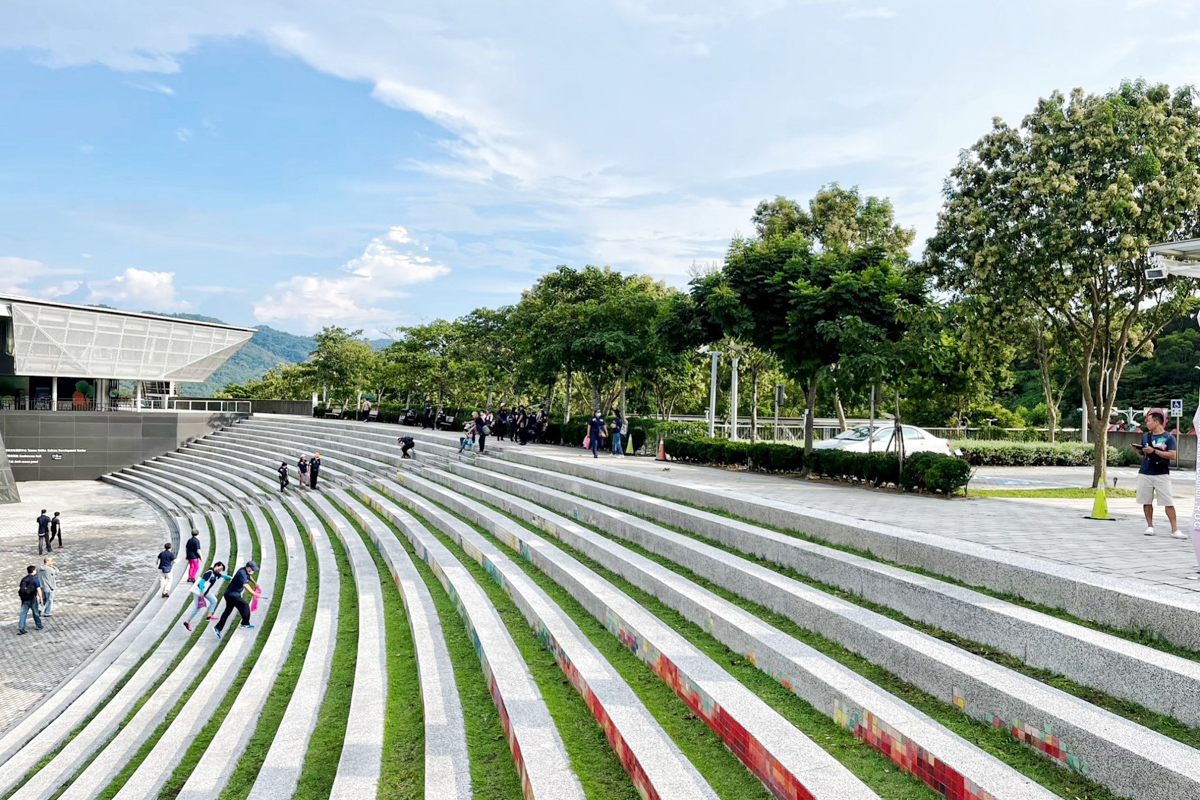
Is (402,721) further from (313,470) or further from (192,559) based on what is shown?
(313,470)

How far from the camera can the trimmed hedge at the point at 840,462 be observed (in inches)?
464

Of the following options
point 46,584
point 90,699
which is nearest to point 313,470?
point 46,584

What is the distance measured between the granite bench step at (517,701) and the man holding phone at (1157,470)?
6211 mm

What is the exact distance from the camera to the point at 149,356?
45500 millimetres

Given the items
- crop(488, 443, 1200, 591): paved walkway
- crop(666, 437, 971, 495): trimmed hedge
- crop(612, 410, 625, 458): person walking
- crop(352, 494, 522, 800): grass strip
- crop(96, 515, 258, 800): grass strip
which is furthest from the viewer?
crop(612, 410, 625, 458): person walking

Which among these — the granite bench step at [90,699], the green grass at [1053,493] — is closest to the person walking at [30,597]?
the granite bench step at [90,699]

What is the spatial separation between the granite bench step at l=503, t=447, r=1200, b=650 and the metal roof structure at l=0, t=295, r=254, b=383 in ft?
148

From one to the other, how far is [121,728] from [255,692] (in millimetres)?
1511

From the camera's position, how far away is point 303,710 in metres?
6.22

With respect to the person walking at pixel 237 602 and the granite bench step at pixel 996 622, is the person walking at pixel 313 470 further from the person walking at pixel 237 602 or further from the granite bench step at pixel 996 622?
the granite bench step at pixel 996 622

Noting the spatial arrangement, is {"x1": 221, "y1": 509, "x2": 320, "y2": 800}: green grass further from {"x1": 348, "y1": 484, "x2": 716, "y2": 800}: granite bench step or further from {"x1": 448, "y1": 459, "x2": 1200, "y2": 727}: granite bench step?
{"x1": 448, "y1": 459, "x2": 1200, "y2": 727}: granite bench step

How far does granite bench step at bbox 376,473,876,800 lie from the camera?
12.0 feet

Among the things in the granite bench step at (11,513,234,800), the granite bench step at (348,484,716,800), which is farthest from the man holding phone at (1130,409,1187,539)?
the granite bench step at (11,513,234,800)

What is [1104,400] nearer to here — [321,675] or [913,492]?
[913,492]
